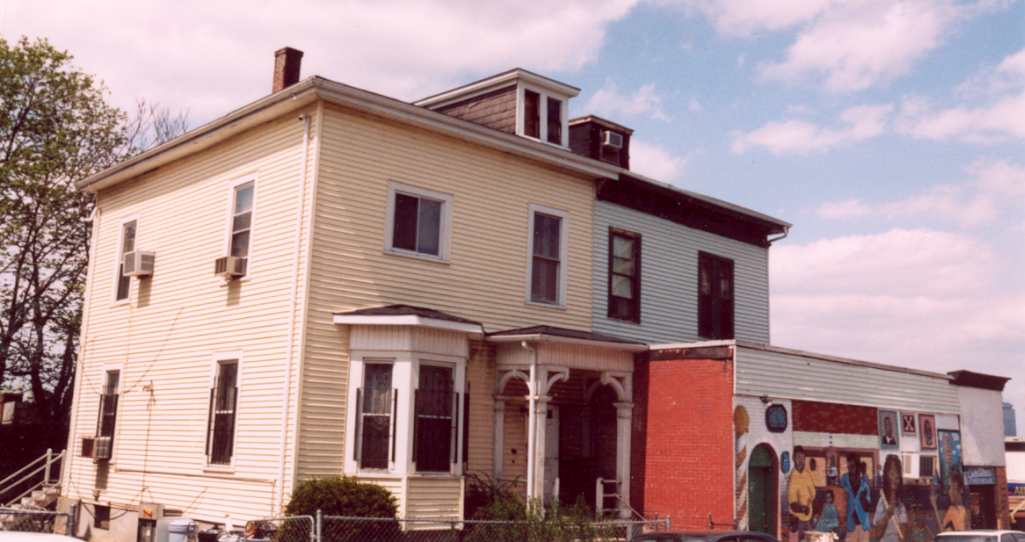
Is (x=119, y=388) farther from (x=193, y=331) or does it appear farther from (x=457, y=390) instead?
(x=457, y=390)

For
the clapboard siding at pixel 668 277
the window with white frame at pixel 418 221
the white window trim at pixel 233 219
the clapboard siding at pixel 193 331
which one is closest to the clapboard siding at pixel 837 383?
the clapboard siding at pixel 668 277

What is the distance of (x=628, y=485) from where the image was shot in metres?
20.2

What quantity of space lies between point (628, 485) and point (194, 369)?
31.0 feet

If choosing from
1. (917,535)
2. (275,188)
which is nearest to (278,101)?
(275,188)

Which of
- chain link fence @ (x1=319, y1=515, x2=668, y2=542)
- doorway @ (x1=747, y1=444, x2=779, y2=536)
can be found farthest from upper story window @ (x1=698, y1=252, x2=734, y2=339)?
chain link fence @ (x1=319, y1=515, x2=668, y2=542)

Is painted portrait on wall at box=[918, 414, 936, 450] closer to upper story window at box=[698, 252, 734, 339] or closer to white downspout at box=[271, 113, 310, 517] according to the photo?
upper story window at box=[698, 252, 734, 339]

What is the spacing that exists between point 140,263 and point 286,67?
18.4 ft

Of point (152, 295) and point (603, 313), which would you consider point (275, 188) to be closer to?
point (152, 295)

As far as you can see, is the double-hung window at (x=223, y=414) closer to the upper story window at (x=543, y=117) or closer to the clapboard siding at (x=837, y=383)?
the upper story window at (x=543, y=117)

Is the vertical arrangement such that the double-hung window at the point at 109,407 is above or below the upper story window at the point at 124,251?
below

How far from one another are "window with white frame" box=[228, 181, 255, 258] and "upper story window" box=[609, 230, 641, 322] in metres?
8.50

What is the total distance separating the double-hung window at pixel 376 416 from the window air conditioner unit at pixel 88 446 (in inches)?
329

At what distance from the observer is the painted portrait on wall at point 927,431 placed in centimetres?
2462

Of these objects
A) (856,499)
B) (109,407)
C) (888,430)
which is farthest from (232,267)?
(888,430)
